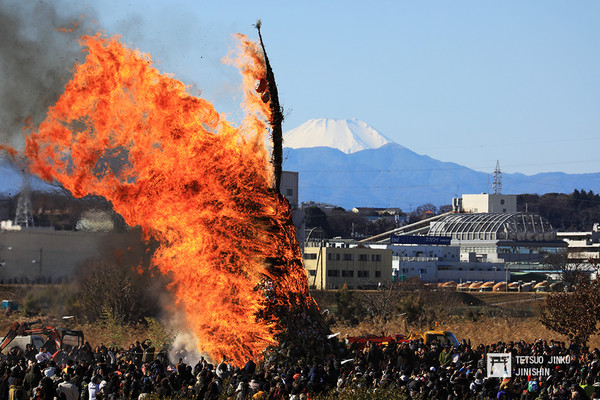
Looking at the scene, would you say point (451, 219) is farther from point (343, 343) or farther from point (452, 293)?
point (343, 343)

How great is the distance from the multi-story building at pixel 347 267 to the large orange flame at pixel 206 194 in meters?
71.0

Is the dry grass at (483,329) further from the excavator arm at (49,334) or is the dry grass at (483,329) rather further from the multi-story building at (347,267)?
the multi-story building at (347,267)

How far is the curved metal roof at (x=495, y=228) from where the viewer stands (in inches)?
7111

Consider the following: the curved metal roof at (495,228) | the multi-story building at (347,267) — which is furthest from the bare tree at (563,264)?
the multi-story building at (347,267)

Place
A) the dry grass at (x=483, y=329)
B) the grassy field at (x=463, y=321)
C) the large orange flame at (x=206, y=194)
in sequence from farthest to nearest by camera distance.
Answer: the dry grass at (x=483, y=329) < the grassy field at (x=463, y=321) < the large orange flame at (x=206, y=194)

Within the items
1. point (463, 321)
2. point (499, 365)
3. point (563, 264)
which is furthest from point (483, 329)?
point (563, 264)

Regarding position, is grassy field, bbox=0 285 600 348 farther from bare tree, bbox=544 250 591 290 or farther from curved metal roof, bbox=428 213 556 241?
curved metal roof, bbox=428 213 556 241

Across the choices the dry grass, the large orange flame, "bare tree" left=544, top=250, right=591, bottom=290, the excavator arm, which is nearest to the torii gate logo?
the large orange flame

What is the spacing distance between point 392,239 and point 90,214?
111 meters

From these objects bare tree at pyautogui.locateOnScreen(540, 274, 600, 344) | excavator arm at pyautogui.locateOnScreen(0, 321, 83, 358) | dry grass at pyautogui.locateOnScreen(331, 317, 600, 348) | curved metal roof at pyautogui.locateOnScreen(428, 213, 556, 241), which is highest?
curved metal roof at pyautogui.locateOnScreen(428, 213, 556, 241)

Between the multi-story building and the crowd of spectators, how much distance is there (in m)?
71.3

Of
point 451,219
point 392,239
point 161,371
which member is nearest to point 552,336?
point 161,371

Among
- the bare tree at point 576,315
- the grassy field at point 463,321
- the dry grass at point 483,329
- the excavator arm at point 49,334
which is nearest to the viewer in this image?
the excavator arm at point 49,334

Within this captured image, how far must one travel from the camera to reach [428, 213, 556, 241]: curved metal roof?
18062cm
